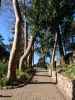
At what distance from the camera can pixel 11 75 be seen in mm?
24156

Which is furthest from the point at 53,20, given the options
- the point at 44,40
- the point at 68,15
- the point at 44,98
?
the point at 44,98

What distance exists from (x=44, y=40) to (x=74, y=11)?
46.6ft

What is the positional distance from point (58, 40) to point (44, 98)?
36.2 m

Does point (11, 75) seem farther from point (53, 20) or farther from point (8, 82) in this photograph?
point (53, 20)

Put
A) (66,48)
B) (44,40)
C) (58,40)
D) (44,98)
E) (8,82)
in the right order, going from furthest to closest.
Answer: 1. (66,48)
2. (44,40)
3. (58,40)
4. (8,82)
5. (44,98)

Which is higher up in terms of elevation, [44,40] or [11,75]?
[44,40]

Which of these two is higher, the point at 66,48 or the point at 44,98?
the point at 66,48

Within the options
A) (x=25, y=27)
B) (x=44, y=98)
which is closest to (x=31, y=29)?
(x=25, y=27)

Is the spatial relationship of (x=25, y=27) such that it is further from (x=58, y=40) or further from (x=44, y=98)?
(x=44, y=98)

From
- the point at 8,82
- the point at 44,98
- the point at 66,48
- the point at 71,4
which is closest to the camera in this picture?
the point at 44,98

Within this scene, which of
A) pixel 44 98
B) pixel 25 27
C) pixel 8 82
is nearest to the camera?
pixel 44 98

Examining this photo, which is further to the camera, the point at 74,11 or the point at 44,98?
the point at 74,11

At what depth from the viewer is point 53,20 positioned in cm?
4309

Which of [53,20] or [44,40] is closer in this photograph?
[53,20]
